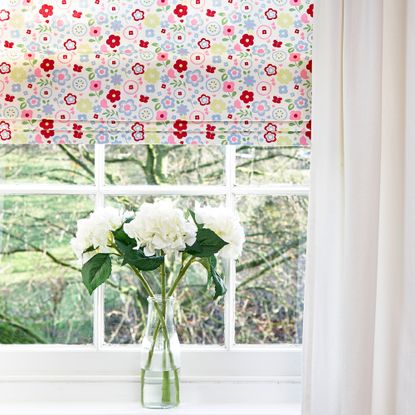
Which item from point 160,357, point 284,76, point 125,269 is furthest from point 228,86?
point 160,357

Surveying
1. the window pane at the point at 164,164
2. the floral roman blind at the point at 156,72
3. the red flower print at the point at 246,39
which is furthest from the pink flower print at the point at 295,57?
the window pane at the point at 164,164

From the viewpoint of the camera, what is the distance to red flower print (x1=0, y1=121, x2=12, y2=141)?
204cm

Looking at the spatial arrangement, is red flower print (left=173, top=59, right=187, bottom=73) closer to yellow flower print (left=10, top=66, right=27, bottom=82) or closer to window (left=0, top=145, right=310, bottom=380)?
window (left=0, top=145, right=310, bottom=380)

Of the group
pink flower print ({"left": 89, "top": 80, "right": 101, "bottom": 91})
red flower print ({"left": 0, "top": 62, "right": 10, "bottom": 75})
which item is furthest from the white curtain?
red flower print ({"left": 0, "top": 62, "right": 10, "bottom": 75})

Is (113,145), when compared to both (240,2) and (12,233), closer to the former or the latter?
(12,233)

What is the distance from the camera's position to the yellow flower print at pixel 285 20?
2.04 meters

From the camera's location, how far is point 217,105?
204 cm

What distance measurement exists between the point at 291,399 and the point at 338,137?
0.80 metres

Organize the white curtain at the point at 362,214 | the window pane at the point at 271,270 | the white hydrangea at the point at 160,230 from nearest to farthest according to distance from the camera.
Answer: the white curtain at the point at 362,214
the white hydrangea at the point at 160,230
the window pane at the point at 271,270

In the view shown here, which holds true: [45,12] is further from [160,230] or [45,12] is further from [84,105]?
[160,230]

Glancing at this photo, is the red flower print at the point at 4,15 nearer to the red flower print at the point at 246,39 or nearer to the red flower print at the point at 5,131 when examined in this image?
the red flower print at the point at 5,131

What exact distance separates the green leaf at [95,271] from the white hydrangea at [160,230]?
0.44 feet

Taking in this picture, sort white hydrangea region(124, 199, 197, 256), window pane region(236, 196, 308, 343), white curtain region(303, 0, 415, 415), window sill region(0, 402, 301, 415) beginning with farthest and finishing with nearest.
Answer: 1. window pane region(236, 196, 308, 343)
2. window sill region(0, 402, 301, 415)
3. white hydrangea region(124, 199, 197, 256)
4. white curtain region(303, 0, 415, 415)

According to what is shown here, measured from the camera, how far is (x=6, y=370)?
2125 mm
